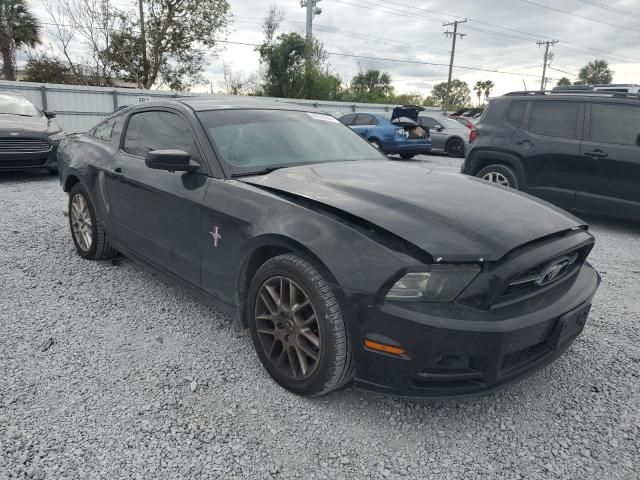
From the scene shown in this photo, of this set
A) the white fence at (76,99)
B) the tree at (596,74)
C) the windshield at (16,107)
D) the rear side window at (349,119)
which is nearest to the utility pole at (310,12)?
the white fence at (76,99)

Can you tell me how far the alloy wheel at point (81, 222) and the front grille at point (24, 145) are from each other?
446cm

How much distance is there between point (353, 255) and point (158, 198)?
1.64 m

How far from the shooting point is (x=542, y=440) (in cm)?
207

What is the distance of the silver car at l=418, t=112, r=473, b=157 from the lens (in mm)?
Result: 14820

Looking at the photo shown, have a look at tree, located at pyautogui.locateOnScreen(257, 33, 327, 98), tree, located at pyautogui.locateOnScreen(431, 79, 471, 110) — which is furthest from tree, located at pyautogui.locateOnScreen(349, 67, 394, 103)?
tree, located at pyautogui.locateOnScreen(431, 79, 471, 110)

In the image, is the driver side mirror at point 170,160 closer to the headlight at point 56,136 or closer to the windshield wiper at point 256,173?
the windshield wiper at point 256,173

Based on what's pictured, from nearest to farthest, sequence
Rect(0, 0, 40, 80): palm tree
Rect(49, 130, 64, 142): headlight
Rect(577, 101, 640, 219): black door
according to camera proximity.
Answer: Rect(577, 101, 640, 219): black door
Rect(49, 130, 64, 142): headlight
Rect(0, 0, 40, 80): palm tree

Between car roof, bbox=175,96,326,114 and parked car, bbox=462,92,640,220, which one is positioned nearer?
car roof, bbox=175,96,326,114

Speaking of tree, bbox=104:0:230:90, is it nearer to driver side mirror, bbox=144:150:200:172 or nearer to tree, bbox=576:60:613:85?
driver side mirror, bbox=144:150:200:172

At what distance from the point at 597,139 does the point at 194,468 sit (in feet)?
19.1

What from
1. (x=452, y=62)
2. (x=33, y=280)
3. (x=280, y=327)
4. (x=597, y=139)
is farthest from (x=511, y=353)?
(x=452, y=62)

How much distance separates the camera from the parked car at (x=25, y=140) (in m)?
7.62

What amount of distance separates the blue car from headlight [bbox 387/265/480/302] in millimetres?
10864

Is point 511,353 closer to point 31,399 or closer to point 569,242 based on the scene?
point 569,242
